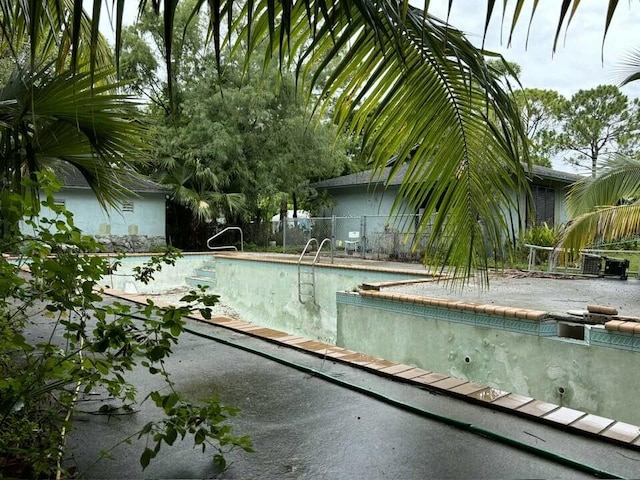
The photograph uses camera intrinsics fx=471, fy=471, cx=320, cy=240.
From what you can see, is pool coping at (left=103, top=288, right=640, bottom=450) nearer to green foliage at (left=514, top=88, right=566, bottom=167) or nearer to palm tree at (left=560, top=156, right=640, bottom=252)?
palm tree at (left=560, top=156, right=640, bottom=252)

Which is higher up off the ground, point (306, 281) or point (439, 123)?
point (439, 123)

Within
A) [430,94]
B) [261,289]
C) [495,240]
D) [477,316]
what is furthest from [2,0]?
[261,289]

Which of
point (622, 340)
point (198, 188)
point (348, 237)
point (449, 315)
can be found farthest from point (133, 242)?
point (622, 340)

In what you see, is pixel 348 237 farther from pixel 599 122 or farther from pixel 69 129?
pixel 599 122

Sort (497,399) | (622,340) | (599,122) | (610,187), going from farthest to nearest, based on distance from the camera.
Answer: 1. (599,122)
2. (610,187)
3. (622,340)
4. (497,399)

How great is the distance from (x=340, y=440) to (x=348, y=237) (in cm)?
1324

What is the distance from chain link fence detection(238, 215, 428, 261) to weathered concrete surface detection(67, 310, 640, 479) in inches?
341

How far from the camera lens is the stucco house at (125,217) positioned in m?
15.9

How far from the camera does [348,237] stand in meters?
15.1

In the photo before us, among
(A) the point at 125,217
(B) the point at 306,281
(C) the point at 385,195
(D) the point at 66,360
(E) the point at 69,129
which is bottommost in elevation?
(B) the point at 306,281

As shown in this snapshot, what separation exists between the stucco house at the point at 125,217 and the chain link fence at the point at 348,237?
3.63 metres

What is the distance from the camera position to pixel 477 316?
457cm

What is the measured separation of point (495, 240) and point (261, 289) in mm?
9055

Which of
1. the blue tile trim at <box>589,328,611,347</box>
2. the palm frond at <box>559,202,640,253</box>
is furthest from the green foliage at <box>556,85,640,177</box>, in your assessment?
the blue tile trim at <box>589,328,611,347</box>
